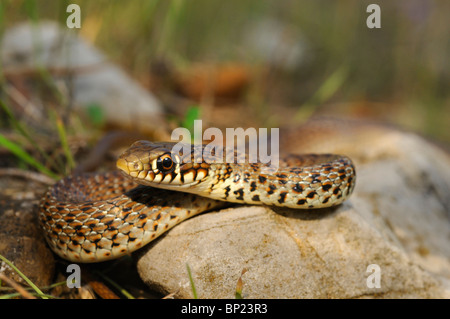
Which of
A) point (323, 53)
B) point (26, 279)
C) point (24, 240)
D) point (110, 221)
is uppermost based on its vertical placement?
point (323, 53)

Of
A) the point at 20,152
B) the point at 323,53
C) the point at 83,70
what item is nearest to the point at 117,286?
the point at 20,152

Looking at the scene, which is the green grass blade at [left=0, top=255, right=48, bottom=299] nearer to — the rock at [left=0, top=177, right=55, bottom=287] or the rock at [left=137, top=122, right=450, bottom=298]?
the rock at [left=0, top=177, right=55, bottom=287]

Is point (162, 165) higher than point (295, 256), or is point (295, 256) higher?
point (162, 165)

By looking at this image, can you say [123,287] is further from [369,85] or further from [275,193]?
[369,85]

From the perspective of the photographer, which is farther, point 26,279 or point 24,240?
point 24,240

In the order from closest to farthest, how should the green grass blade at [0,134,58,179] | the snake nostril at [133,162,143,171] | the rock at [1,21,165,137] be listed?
1. the snake nostril at [133,162,143,171]
2. the green grass blade at [0,134,58,179]
3. the rock at [1,21,165,137]

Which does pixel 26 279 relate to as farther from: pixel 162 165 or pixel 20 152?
pixel 20 152

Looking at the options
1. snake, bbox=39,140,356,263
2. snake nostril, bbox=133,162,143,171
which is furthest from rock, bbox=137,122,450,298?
snake nostril, bbox=133,162,143,171
